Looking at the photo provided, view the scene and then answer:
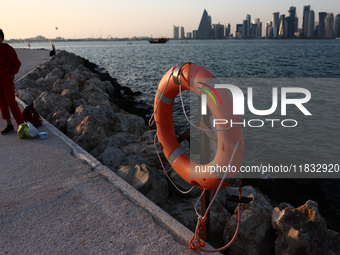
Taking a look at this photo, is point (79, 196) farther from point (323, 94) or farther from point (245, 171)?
point (323, 94)

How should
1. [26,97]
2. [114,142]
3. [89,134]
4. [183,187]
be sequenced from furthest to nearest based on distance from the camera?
[26,97] < [89,134] < [114,142] < [183,187]

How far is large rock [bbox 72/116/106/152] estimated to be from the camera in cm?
484

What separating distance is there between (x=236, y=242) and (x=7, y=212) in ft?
7.51

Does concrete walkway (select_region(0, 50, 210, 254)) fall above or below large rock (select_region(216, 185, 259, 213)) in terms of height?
above

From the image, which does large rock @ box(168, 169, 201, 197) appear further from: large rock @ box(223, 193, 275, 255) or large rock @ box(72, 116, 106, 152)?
large rock @ box(72, 116, 106, 152)

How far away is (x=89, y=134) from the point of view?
491 cm

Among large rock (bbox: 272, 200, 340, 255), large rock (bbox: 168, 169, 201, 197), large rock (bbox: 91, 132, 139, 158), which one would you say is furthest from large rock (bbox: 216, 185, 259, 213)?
large rock (bbox: 91, 132, 139, 158)

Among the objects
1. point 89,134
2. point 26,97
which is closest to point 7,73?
point 89,134

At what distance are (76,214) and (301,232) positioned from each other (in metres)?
2.10

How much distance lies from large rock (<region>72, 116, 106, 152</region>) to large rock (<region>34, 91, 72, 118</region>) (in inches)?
77.1

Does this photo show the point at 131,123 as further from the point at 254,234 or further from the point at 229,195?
the point at 254,234

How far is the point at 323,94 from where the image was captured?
12.6 m

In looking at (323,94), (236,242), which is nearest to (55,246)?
(236,242)

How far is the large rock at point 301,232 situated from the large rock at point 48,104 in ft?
18.8
